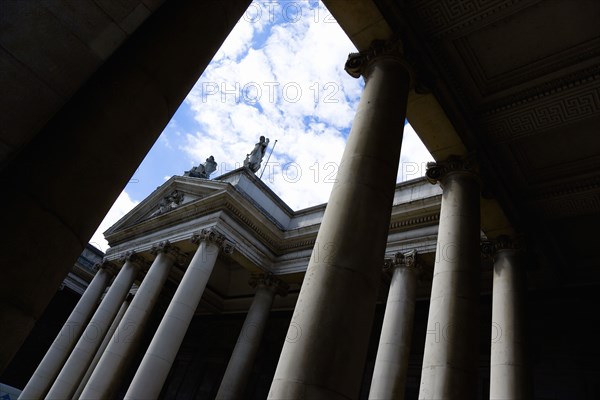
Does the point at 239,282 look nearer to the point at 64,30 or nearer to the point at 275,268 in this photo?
the point at 275,268

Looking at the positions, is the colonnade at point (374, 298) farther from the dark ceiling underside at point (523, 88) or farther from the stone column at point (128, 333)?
the dark ceiling underside at point (523, 88)

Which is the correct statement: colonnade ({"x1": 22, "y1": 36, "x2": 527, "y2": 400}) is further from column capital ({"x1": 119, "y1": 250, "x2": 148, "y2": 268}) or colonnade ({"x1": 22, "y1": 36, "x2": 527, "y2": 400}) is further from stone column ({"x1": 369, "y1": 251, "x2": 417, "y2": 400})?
column capital ({"x1": 119, "y1": 250, "x2": 148, "y2": 268})

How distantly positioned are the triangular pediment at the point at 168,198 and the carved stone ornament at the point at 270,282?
551 centimetres

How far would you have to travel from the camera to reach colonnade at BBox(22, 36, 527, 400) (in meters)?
4.91

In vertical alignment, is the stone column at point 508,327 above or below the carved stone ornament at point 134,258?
below

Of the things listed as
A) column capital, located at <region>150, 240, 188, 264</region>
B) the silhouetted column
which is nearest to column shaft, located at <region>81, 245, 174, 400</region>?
column capital, located at <region>150, 240, 188, 264</region>

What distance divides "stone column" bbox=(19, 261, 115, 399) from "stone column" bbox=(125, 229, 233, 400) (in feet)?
32.8

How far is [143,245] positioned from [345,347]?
75.1ft

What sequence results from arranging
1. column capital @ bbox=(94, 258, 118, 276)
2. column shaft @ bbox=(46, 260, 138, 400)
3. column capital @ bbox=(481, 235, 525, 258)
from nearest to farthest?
column capital @ bbox=(481, 235, 525, 258) < column shaft @ bbox=(46, 260, 138, 400) < column capital @ bbox=(94, 258, 118, 276)

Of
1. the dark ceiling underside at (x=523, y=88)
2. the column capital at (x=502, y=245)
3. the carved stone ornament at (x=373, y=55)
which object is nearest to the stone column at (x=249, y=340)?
the column capital at (x=502, y=245)

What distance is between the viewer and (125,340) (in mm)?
19781

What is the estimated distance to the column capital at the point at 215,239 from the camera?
20688 mm

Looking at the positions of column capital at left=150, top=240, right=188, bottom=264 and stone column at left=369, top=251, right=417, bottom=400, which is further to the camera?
column capital at left=150, top=240, right=188, bottom=264

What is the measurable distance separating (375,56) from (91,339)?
2260 centimetres
